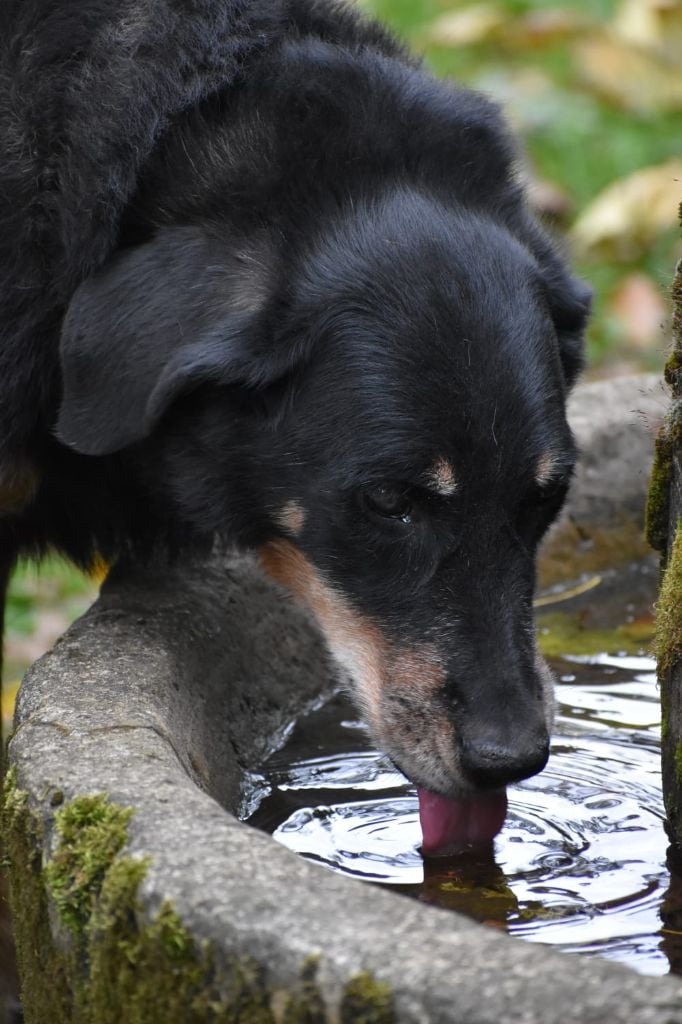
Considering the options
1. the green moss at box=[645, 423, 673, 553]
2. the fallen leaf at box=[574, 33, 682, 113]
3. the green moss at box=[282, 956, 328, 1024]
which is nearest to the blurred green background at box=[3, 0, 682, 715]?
the fallen leaf at box=[574, 33, 682, 113]

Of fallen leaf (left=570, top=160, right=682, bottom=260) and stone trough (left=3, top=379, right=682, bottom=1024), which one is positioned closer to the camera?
stone trough (left=3, top=379, right=682, bottom=1024)

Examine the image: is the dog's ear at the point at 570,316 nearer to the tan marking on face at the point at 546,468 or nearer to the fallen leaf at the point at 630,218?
the tan marking on face at the point at 546,468

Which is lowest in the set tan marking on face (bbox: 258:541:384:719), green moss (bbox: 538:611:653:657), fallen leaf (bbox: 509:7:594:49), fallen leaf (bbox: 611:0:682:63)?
green moss (bbox: 538:611:653:657)

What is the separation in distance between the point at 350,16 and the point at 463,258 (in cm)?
93

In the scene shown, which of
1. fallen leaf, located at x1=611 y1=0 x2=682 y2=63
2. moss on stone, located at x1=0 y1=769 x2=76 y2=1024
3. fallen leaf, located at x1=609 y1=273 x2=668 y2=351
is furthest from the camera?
fallen leaf, located at x1=611 y1=0 x2=682 y2=63

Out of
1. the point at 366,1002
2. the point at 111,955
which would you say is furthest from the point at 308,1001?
the point at 111,955

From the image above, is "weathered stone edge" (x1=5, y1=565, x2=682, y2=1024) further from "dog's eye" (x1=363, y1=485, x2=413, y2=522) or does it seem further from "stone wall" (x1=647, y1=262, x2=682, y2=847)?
"stone wall" (x1=647, y1=262, x2=682, y2=847)

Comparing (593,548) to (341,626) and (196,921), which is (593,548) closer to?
(341,626)

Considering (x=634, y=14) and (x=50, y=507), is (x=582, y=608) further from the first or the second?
(x=634, y=14)

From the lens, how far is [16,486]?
3.31 m

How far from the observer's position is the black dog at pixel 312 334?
9.14 ft

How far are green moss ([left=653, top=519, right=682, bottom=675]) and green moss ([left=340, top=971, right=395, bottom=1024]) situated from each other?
3.53 ft

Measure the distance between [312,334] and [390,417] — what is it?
0.26m

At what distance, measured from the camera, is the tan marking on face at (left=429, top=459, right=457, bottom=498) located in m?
2.75
